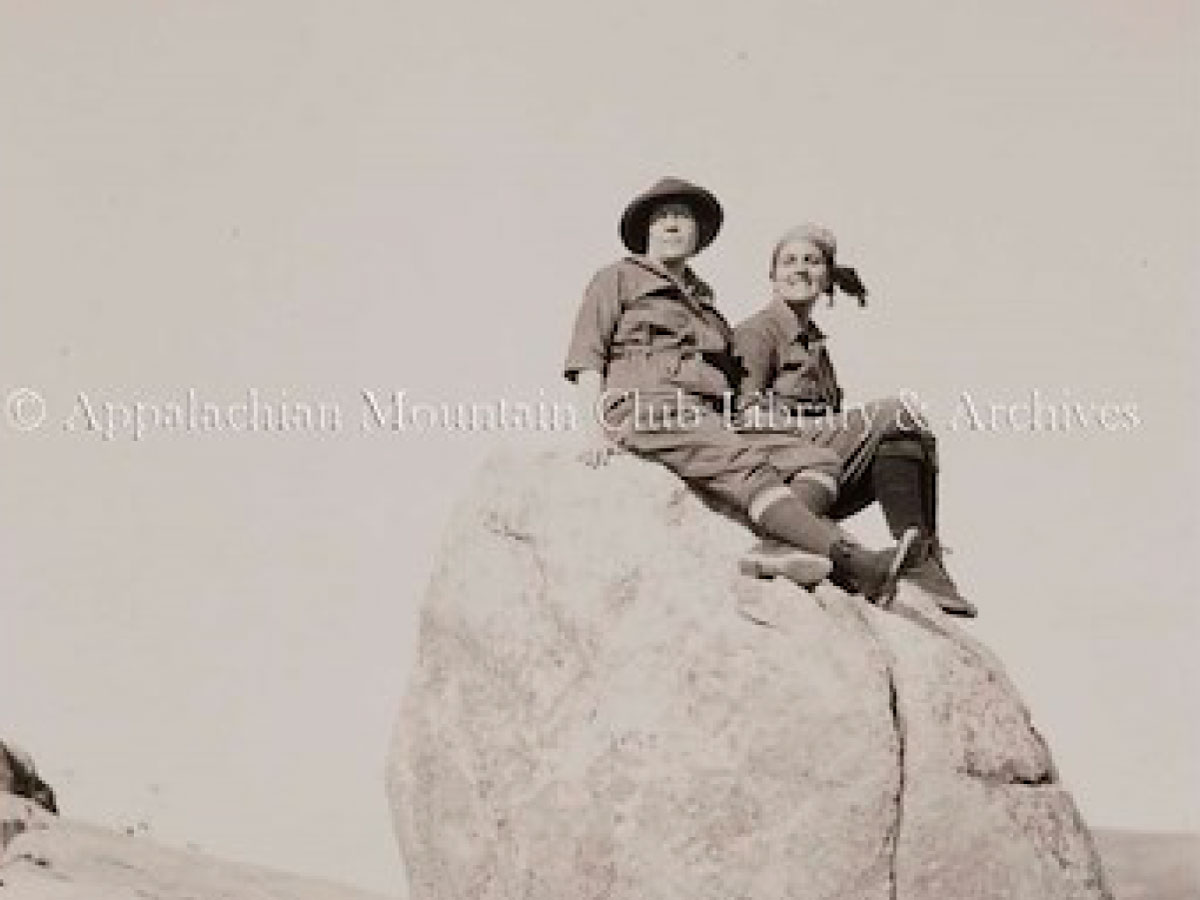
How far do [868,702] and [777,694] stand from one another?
357 mm

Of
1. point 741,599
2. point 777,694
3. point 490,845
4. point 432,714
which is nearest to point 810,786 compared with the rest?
point 777,694

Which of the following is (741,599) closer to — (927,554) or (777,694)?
(777,694)

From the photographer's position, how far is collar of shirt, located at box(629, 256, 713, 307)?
7329 mm

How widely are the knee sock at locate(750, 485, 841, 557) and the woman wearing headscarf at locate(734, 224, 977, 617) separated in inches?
11.9

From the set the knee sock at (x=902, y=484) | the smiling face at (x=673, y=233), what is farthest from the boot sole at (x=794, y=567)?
the smiling face at (x=673, y=233)

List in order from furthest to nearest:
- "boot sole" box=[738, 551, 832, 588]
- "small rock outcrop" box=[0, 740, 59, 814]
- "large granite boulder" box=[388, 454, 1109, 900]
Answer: "small rock outcrop" box=[0, 740, 59, 814] < "boot sole" box=[738, 551, 832, 588] < "large granite boulder" box=[388, 454, 1109, 900]

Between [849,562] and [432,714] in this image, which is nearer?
[849,562]

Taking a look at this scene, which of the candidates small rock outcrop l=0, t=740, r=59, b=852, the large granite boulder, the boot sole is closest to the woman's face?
the large granite boulder

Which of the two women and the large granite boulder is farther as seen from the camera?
the two women

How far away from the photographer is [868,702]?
602 centimetres

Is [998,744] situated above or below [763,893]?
above

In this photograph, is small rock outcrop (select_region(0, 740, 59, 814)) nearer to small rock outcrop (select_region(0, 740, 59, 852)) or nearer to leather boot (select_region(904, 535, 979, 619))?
small rock outcrop (select_region(0, 740, 59, 852))

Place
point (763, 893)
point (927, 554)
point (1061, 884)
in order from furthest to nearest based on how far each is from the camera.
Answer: point (927, 554), point (1061, 884), point (763, 893)

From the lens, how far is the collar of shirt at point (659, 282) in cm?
733
